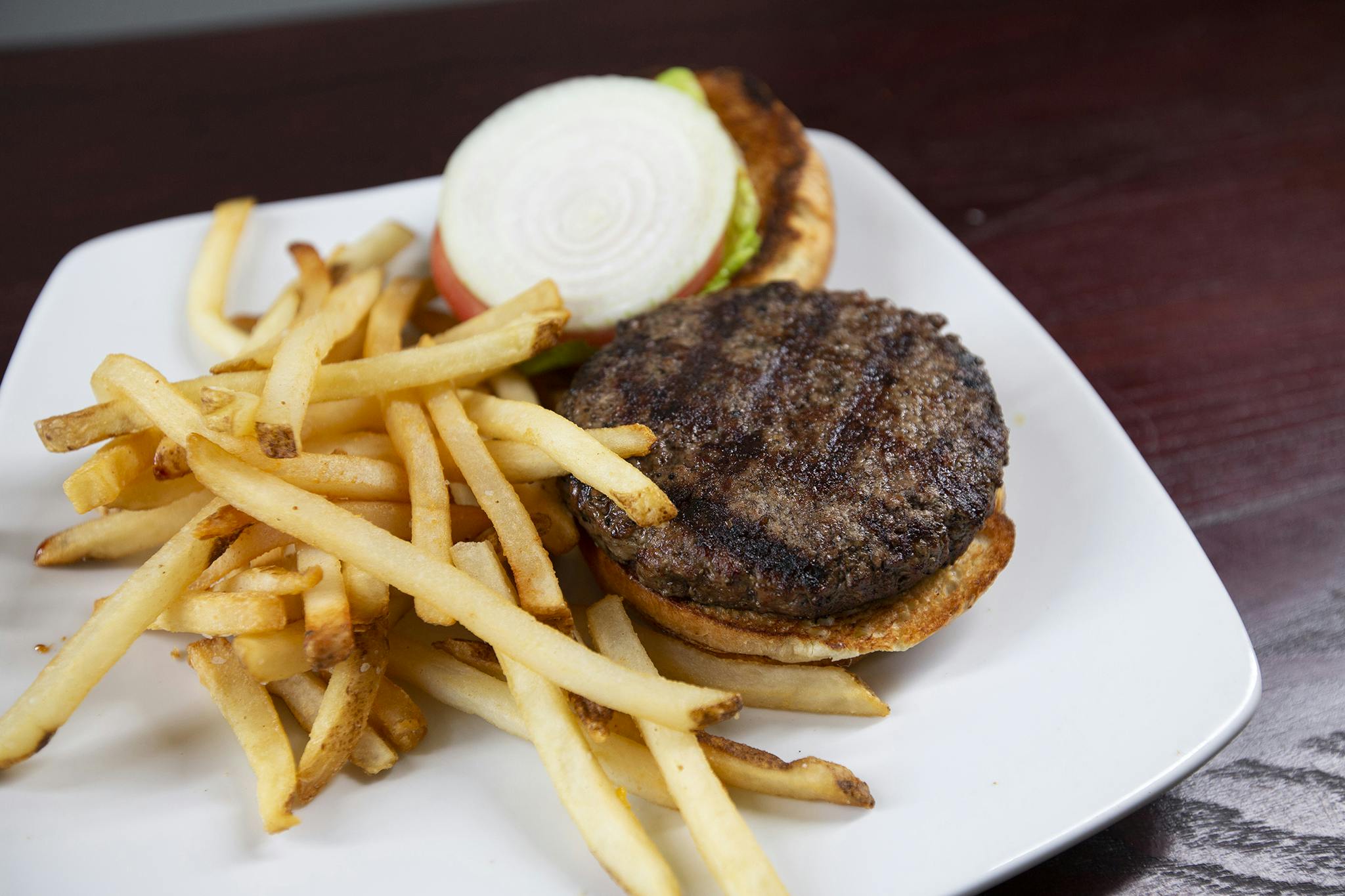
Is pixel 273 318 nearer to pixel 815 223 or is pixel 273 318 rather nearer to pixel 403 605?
pixel 403 605

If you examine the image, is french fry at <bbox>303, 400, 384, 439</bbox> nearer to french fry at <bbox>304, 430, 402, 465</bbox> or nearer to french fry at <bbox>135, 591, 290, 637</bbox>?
french fry at <bbox>304, 430, 402, 465</bbox>

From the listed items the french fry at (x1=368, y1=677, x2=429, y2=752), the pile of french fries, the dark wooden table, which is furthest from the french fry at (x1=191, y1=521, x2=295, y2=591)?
the dark wooden table

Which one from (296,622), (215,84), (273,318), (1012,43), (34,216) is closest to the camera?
(296,622)

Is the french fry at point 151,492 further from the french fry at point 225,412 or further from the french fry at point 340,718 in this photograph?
the french fry at point 340,718

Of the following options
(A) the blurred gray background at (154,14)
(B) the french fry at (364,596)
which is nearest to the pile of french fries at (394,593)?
(B) the french fry at (364,596)

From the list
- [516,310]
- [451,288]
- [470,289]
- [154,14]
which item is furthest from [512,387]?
[154,14]

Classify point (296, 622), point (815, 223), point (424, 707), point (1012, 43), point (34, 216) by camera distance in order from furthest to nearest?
1. point (1012, 43)
2. point (34, 216)
3. point (815, 223)
4. point (424, 707)
5. point (296, 622)

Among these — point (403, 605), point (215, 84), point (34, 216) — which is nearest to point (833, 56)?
point (215, 84)
